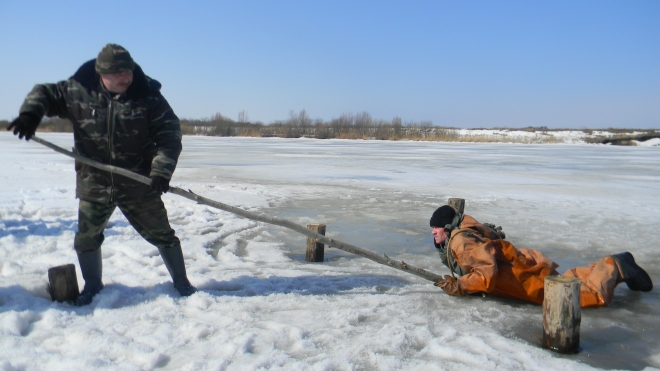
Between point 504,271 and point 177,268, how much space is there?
2.38 metres

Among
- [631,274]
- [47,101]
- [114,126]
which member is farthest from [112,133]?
[631,274]

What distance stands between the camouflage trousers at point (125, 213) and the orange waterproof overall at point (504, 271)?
2.12 metres

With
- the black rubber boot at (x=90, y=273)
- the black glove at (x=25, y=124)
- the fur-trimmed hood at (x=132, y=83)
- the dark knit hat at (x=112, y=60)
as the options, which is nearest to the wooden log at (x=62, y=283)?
the black rubber boot at (x=90, y=273)

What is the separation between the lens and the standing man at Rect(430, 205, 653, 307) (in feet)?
12.4

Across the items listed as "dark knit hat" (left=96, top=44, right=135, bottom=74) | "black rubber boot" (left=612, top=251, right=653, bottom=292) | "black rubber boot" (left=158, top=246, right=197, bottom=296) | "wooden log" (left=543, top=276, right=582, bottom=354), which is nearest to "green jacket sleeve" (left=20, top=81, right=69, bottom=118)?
"dark knit hat" (left=96, top=44, right=135, bottom=74)

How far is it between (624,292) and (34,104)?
4582 mm

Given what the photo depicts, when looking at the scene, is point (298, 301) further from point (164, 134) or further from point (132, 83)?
point (132, 83)

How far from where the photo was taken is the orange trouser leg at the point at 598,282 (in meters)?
3.89

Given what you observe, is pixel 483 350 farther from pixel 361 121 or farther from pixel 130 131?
pixel 361 121

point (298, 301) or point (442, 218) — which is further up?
point (442, 218)

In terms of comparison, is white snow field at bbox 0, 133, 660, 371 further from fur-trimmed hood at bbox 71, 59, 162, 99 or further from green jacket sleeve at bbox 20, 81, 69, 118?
fur-trimmed hood at bbox 71, 59, 162, 99

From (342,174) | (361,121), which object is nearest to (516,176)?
(342,174)

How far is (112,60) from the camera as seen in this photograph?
10.0 feet

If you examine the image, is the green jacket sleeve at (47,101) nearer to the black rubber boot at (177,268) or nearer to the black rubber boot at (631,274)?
the black rubber boot at (177,268)
